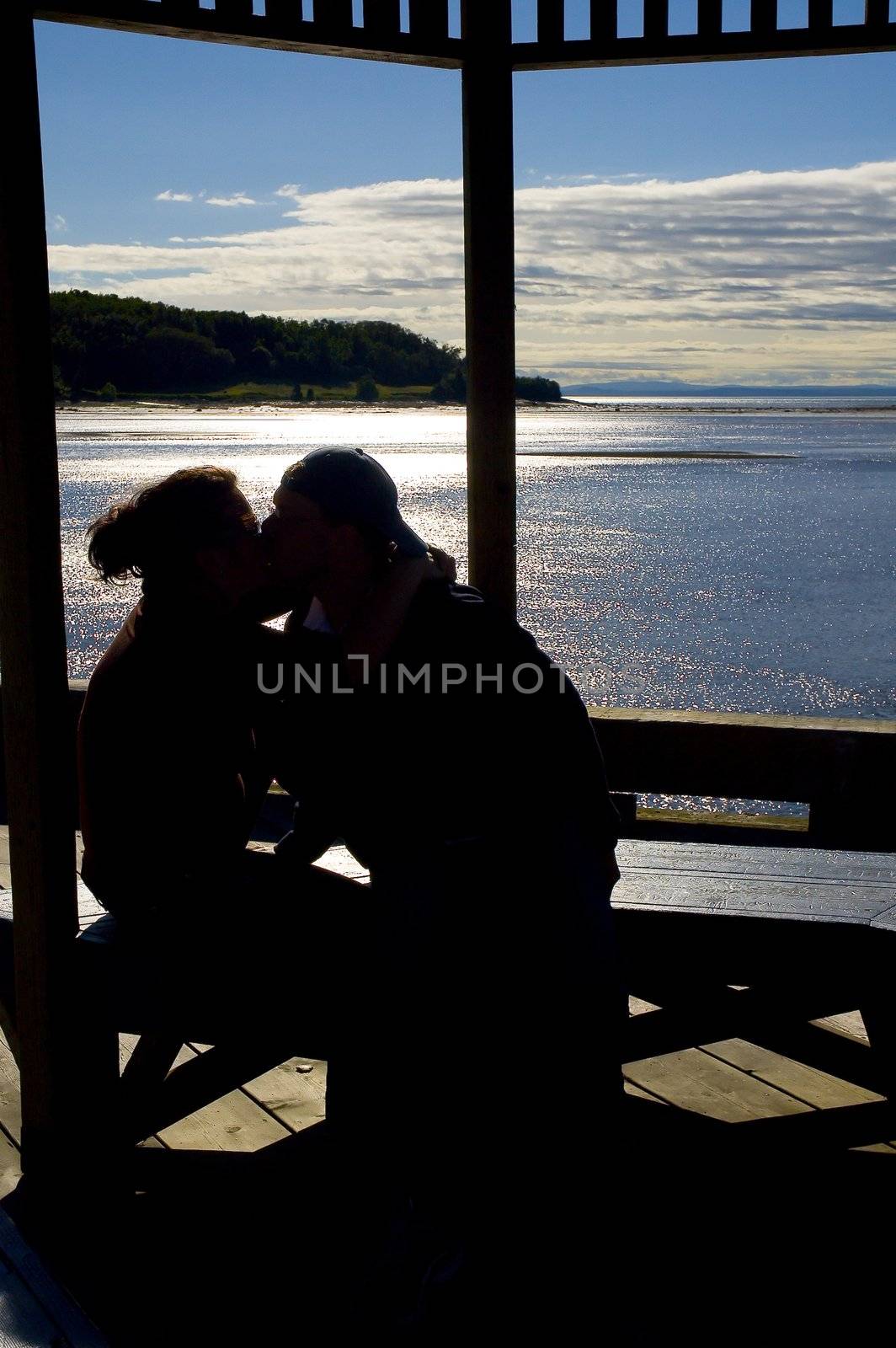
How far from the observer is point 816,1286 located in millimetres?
2568

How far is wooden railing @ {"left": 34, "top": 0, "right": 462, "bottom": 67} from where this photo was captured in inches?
106

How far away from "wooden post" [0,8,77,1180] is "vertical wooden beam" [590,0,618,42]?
1.33m

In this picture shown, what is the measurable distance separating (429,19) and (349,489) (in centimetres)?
139

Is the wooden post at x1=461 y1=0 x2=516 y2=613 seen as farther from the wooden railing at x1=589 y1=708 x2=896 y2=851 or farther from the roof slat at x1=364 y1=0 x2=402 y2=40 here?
the wooden railing at x1=589 y1=708 x2=896 y2=851

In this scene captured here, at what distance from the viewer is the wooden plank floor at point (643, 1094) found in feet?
10.4

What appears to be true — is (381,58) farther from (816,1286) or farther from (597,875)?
(816,1286)

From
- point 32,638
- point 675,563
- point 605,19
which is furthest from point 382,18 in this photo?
point 675,563

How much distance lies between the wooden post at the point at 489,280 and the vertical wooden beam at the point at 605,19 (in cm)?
21

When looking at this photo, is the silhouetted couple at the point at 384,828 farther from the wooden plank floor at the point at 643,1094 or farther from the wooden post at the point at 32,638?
the wooden plank floor at the point at 643,1094

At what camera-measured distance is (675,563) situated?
25.6m

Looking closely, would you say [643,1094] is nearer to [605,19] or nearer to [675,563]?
[605,19]

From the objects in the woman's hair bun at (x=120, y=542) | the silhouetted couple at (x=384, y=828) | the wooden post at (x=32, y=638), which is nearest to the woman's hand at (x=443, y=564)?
the silhouetted couple at (x=384, y=828)

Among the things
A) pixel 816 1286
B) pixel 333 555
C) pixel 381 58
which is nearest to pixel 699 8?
pixel 381 58

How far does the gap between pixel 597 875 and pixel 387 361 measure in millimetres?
3398
